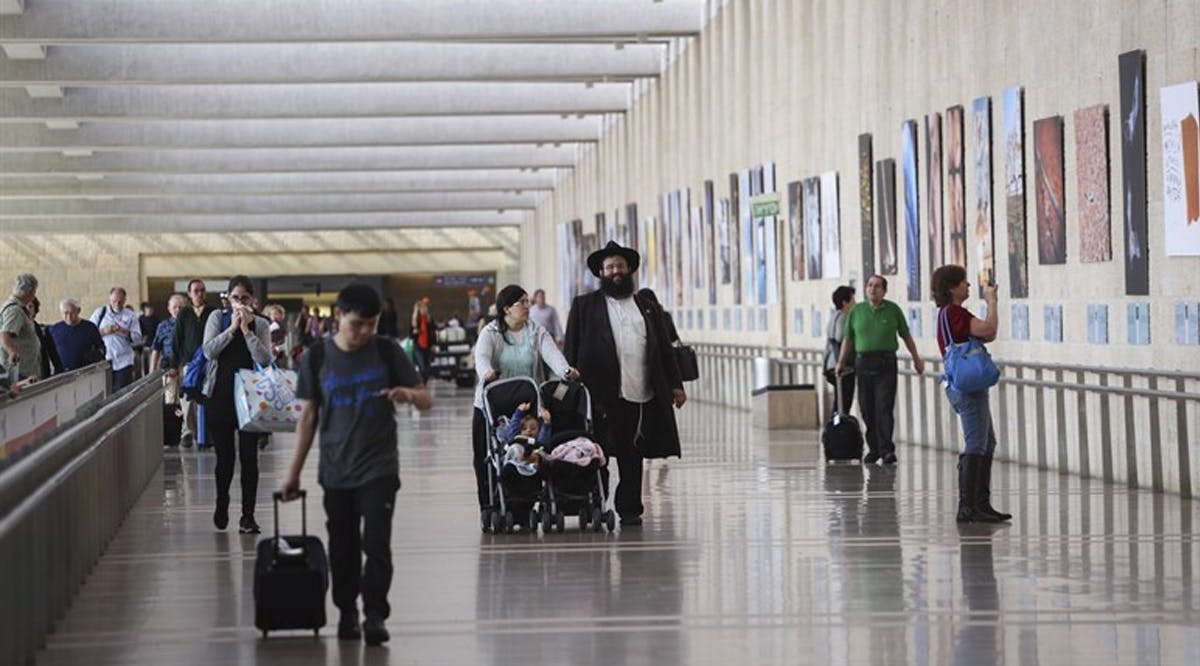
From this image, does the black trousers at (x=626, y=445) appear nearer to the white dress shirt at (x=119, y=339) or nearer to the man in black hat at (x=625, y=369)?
the man in black hat at (x=625, y=369)

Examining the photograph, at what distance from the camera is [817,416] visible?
88.8ft

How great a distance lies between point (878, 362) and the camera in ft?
66.9

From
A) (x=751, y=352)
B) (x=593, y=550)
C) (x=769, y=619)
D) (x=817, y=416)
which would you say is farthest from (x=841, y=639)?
(x=751, y=352)

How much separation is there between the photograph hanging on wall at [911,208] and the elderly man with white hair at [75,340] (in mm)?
8340

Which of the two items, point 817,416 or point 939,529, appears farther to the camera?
point 817,416

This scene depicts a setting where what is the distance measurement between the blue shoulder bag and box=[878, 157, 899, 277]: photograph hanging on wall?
1044 cm

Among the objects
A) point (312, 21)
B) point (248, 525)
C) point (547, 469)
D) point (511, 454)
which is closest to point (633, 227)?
point (312, 21)

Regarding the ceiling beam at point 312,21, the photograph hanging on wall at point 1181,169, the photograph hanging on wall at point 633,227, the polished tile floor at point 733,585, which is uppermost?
the ceiling beam at point 312,21

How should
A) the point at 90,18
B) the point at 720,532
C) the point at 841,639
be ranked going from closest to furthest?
the point at 841,639
the point at 720,532
the point at 90,18

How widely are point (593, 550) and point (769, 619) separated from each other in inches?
131

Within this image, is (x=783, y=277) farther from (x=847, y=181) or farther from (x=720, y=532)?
(x=720, y=532)

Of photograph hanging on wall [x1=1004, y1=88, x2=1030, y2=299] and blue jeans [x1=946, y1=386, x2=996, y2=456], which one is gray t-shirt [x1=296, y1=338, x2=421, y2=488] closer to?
blue jeans [x1=946, y1=386, x2=996, y2=456]

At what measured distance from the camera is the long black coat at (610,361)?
14578 millimetres

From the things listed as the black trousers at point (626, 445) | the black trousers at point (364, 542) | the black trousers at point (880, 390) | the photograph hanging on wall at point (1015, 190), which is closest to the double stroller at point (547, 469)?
the black trousers at point (626, 445)
